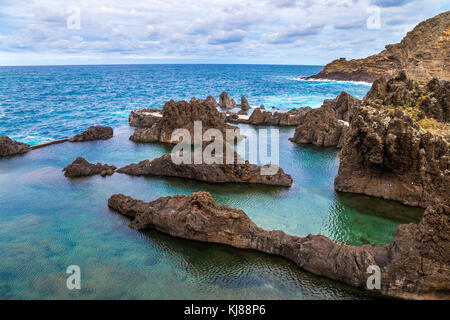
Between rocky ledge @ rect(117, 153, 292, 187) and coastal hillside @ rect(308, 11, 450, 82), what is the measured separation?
76.5 ft

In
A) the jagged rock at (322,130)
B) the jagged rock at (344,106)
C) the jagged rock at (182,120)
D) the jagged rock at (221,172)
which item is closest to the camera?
the jagged rock at (221,172)

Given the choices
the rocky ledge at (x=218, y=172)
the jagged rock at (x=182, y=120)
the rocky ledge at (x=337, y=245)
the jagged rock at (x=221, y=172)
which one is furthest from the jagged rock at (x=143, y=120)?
the rocky ledge at (x=337, y=245)

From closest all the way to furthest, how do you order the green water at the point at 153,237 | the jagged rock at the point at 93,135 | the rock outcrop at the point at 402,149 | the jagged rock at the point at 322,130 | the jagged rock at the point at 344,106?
the green water at the point at 153,237, the rock outcrop at the point at 402,149, the jagged rock at the point at 322,130, the jagged rock at the point at 93,135, the jagged rock at the point at 344,106

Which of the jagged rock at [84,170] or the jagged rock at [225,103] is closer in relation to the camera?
the jagged rock at [84,170]

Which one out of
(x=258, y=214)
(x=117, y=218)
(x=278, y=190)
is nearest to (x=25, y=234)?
(x=117, y=218)

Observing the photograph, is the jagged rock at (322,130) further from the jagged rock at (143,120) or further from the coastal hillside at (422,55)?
the jagged rock at (143,120)

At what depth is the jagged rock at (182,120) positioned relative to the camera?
148ft

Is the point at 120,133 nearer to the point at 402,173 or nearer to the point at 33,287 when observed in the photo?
the point at 33,287

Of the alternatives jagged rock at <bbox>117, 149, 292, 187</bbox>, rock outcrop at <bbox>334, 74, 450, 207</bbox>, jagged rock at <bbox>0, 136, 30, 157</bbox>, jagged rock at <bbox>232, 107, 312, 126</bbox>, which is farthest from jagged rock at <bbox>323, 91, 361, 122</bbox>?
jagged rock at <bbox>0, 136, 30, 157</bbox>

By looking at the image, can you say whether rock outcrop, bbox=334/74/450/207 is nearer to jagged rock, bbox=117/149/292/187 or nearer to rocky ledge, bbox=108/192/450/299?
jagged rock, bbox=117/149/292/187

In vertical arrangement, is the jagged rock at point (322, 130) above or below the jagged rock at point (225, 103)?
below

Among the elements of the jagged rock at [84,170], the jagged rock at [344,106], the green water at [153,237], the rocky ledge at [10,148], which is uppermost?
the jagged rock at [344,106]

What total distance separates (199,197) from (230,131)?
92.8 ft

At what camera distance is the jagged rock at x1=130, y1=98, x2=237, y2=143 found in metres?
45.2
